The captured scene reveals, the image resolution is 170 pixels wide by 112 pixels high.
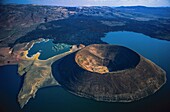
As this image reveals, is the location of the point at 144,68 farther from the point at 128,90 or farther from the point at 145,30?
the point at 145,30

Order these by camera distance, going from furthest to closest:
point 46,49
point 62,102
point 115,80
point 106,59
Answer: point 46,49 < point 106,59 < point 115,80 < point 62,102

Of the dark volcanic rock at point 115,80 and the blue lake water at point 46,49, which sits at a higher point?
the dark volcanic rock at point 115,80

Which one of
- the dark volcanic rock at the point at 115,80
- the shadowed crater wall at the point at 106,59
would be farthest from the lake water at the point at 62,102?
the shadowed crater wall at the point at 106,59

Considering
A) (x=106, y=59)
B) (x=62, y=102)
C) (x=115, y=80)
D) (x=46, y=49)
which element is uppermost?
(x=115, y=80)

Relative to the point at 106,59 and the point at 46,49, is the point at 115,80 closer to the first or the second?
the point at 106,59

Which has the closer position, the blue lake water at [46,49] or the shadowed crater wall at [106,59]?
the shadowed crater wall at [106,59]

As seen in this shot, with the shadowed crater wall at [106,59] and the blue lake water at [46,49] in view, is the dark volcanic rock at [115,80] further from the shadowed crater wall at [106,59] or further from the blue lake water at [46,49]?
the blue lake water at [46,49]

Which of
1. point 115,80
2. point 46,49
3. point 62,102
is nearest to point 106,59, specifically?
point 115,80

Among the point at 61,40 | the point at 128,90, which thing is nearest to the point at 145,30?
the point at 61,40
